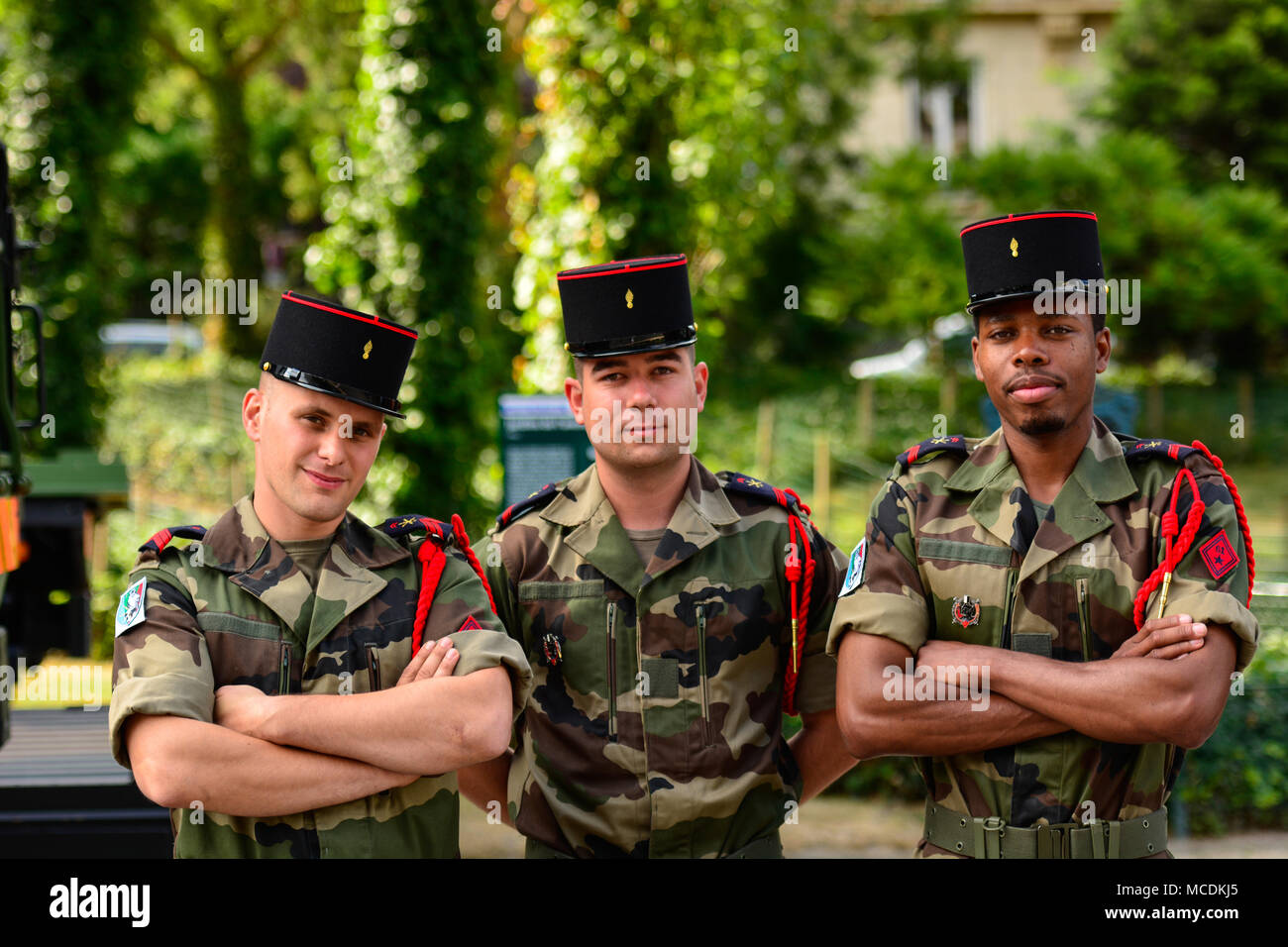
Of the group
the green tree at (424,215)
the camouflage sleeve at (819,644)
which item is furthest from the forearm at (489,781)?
the green tree at (424,215)

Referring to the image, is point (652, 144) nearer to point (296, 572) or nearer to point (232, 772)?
point (296, 572)

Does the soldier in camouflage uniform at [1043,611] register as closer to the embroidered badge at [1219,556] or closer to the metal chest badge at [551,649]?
the embroidered badge at [1219,556]

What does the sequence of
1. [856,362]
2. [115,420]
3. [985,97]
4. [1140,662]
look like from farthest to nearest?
[985,97]
[856,362]
[115,420]
[1140,662]

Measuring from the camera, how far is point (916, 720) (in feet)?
8.78

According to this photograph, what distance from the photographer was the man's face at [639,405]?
2857 mm

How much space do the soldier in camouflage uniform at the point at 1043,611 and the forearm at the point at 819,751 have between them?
0.71 feet

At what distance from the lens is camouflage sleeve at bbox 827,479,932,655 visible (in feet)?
9.02

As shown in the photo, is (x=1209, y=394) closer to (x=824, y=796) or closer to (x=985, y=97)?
(x=985, y=97)

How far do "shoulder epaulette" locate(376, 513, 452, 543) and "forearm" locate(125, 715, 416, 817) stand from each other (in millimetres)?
596

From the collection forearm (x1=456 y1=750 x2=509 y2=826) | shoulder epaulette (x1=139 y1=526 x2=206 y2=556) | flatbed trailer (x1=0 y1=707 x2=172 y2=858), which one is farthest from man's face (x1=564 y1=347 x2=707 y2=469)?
flatbed trailer (x1=0 y1=707 x2=172 y2=858)

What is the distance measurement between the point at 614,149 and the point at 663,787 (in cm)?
609

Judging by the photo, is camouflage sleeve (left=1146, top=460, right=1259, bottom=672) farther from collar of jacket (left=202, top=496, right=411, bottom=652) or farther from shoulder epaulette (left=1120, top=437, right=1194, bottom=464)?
collar of jacket (left=202, top=496, right=411, bottom=652)
